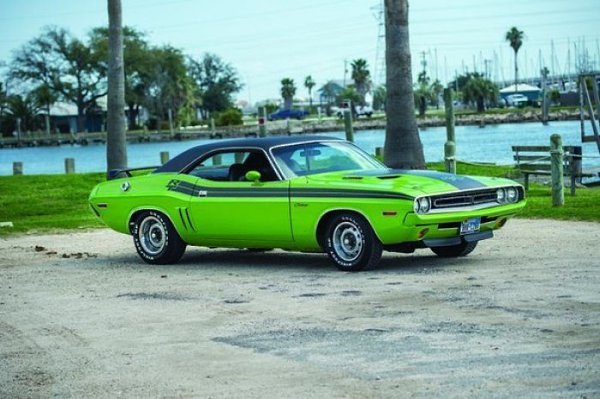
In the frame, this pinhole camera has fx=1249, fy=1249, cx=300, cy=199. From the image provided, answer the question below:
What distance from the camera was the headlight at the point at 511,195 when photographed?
1385cm

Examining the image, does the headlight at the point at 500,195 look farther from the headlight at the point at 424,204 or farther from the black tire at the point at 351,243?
the black tire at the point at 351,243

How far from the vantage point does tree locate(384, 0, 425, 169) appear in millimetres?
25484

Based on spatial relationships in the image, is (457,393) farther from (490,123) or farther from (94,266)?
(490,123)

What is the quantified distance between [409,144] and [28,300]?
14.7 metres

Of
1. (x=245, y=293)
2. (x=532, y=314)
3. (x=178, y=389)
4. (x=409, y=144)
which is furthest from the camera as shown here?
(x=409, y=144)

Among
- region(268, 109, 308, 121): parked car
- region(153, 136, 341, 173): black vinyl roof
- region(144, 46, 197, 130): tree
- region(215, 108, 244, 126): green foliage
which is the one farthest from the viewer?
region(268, 109, 308, 121): parked car

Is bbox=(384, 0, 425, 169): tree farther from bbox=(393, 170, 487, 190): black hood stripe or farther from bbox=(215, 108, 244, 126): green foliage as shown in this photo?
bbox=(215, 108, 244, 126): green foliage

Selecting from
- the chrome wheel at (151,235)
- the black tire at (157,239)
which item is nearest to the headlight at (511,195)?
the black tire at (157,239)

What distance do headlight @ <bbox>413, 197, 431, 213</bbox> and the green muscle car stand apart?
11mm

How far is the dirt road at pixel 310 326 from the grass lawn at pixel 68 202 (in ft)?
14.4

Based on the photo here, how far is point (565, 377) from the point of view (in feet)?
25.4

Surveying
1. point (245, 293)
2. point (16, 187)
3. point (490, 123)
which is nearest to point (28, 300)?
point (245, 293)

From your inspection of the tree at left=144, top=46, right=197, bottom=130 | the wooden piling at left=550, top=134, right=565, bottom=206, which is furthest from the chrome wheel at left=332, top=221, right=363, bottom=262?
the tree at left=144, top=46, right=197, bottom=130

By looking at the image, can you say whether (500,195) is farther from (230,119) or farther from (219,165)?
(230,119)
